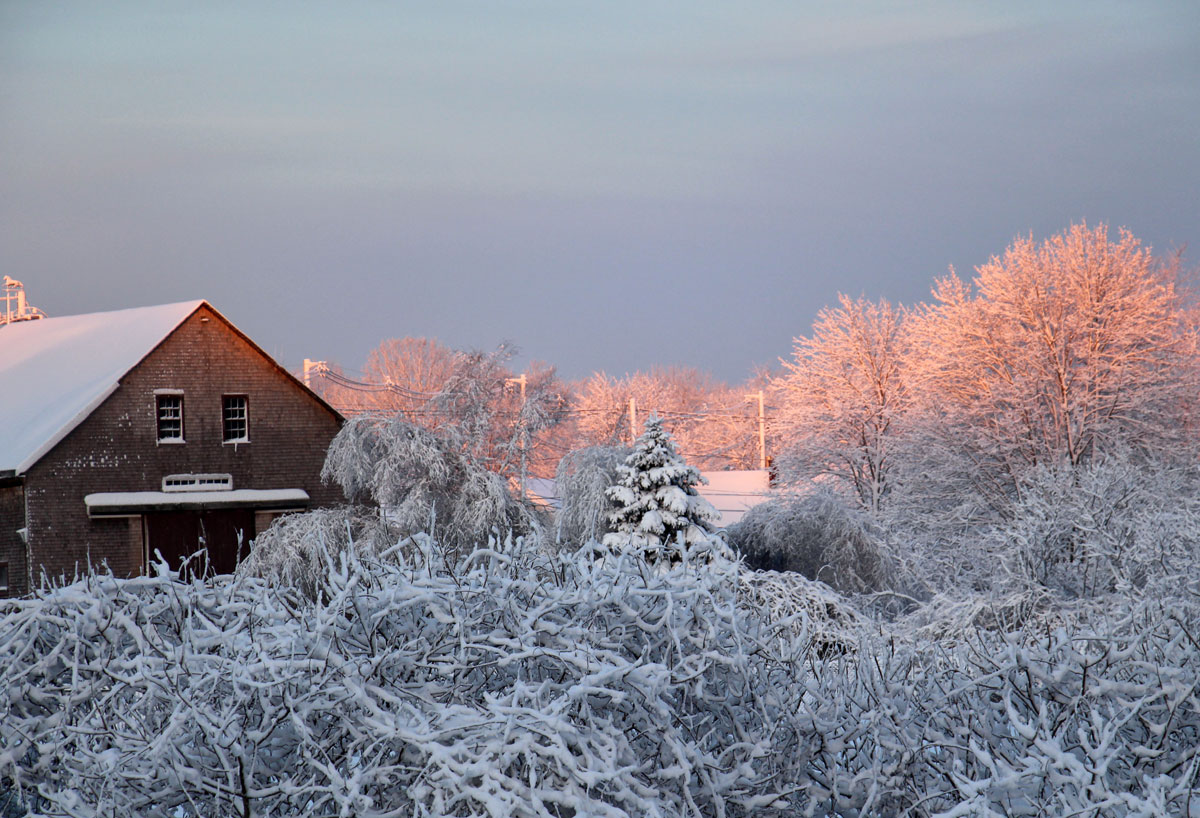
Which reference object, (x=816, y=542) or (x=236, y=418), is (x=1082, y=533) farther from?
(x=236, y=418)

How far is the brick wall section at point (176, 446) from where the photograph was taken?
→ 90.9 feet

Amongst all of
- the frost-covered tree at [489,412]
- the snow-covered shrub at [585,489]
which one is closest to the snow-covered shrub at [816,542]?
the snow-covered shrub at [585,489]

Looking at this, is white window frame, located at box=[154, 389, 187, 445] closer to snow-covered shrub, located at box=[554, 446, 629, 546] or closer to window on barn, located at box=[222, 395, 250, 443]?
window on barn, located at box=[222, 395, 250, 443]

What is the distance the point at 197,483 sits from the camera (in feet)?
98.1

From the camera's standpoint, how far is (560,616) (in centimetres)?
472

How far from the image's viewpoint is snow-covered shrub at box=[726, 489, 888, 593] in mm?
23969

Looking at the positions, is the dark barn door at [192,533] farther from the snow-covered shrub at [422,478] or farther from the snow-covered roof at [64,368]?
the snow-covered shrub at [422,478]

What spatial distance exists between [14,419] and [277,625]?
2867cm

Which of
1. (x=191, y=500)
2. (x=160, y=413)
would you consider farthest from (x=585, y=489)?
(x=160, y=413)

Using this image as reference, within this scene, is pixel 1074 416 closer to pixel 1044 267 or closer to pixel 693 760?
pixel 1044 267

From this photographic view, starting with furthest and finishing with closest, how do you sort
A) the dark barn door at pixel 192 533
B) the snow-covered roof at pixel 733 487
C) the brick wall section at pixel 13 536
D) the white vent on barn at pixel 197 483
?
the snow-covered roof at pixel 733 487, the white vent on barn at pixel 197 483, the dark barn door at pixel 192 533, the brick wall section at pixel 13 536

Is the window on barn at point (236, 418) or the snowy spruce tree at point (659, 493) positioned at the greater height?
the window on barn at point (236, 418)

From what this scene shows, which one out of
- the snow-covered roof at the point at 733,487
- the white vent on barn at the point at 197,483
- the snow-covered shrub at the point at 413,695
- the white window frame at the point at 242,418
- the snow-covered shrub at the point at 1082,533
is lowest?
the snow-covered roof at the point at 733,487

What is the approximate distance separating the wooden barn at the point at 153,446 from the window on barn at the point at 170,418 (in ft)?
0.08
